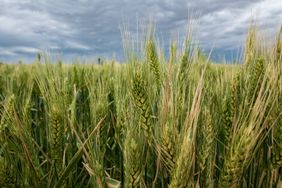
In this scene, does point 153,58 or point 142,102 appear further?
point 153,58

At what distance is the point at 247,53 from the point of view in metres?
1.38

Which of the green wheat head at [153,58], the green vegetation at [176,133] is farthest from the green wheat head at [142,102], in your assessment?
the green wheat head at [153,58]

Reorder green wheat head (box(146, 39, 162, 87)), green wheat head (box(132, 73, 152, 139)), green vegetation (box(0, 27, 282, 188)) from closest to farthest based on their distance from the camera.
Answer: green vegetation (box(0, 27, 282, 188)), green wheat head (box(132, 73, 152, 139)), green wheat head (box(146, 39, 162, 87))

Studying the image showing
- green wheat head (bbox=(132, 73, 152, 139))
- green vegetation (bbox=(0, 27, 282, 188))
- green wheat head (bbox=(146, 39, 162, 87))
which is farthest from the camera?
green wheat head (bbox=(146, 39, 162, 87))

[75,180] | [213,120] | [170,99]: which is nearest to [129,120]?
[170,99]

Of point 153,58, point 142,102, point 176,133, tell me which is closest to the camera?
point 176,133

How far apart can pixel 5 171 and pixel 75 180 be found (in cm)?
34

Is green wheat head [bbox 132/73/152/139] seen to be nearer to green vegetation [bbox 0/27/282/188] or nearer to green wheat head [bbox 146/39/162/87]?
green vegetation [bbox 0/27/282/188]

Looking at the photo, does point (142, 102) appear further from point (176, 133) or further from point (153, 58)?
point (153, 58)

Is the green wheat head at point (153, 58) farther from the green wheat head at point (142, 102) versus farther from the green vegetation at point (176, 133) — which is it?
the green wheat head at point (142, 102)

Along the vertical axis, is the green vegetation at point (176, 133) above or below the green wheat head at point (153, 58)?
below

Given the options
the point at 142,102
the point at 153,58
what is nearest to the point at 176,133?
the point at 142,102

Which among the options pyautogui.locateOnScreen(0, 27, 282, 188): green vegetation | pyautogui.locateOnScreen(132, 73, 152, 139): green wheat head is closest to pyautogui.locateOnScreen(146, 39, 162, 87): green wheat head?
pyautogui.locateOnScreen(0, 27, 282, 188): green vegetation

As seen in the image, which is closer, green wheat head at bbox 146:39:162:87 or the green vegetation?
the green vegetation
